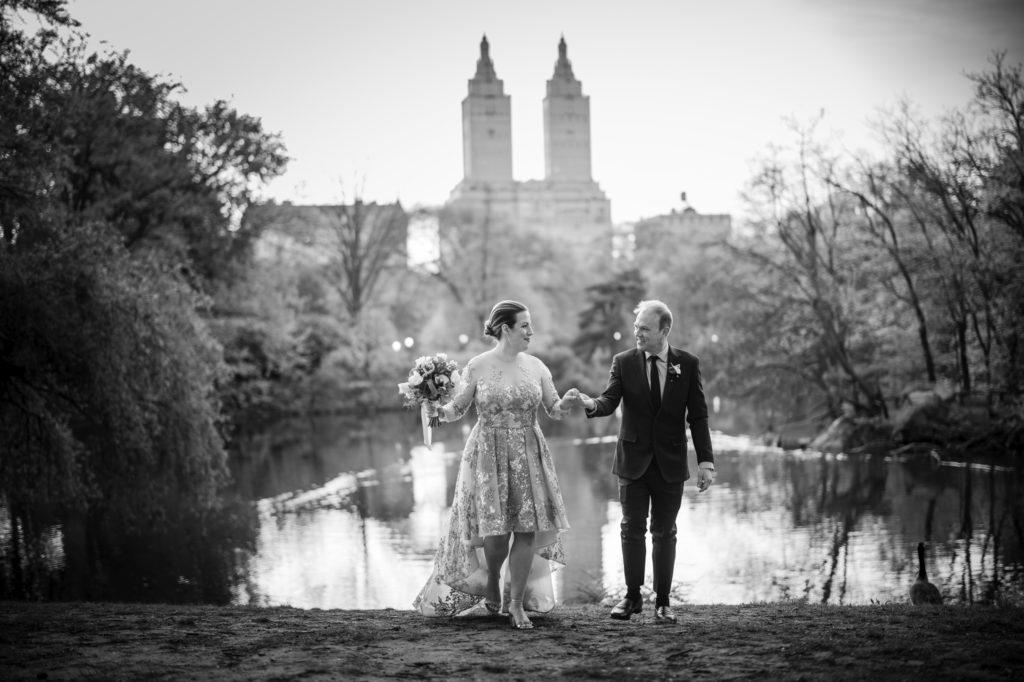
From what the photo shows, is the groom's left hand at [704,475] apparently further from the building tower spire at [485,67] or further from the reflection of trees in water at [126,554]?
the building tower spire at [485,67]

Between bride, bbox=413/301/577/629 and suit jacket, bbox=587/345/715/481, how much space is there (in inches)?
15.0

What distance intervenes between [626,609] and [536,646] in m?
1.16

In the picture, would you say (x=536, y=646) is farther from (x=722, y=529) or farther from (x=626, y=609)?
(x=722, y=529)

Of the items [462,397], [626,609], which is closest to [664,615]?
[626,609]

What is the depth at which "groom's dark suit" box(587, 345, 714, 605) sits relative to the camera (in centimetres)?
717

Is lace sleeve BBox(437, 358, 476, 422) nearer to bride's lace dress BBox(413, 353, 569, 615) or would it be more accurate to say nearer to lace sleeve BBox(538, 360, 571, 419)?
bride's lace dress BBox(413, 353, 569, 615)

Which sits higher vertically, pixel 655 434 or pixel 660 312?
pixel 660 312

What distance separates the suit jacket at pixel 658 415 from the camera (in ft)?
23.5

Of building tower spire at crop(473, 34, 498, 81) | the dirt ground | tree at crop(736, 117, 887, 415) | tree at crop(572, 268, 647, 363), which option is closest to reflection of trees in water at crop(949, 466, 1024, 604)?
the dirt ground

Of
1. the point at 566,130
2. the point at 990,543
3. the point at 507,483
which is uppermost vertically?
the point at 566,130

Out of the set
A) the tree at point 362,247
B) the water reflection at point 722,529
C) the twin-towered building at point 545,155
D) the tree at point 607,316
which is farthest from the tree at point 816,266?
the twin-towered building at point 545,155

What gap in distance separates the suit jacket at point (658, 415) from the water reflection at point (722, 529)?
5.84m

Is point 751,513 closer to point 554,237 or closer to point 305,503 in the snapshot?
point 305,503

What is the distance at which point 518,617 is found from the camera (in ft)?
23.2
